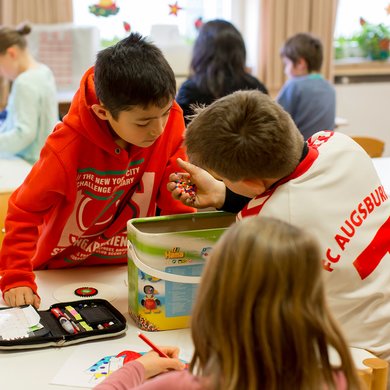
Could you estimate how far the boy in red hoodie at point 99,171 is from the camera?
1418 mm

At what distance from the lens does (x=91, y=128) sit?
148cm

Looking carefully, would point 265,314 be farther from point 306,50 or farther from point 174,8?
point 174,8

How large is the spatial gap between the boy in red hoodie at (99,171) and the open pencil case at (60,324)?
0.26 feet

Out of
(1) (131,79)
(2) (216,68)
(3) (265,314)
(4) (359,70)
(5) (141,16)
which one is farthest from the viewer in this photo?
(4) (359,70)

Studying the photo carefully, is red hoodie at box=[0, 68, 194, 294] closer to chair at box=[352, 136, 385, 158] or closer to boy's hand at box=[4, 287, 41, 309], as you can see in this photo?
boy's hand at box=[4, 287, 41, 309]

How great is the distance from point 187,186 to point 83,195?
10.8 inches

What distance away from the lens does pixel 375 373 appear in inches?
46.5

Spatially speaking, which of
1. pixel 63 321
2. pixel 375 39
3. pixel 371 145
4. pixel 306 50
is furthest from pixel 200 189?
pixel 375 39

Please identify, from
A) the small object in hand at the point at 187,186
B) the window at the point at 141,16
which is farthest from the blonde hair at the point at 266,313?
the window at the point at 141,16

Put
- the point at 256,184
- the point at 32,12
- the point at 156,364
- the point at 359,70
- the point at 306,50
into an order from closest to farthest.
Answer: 1. the point at 156,364
2. the point at 256,184
3. the point at 306,50
4. the point at 32,12
5. the point at 359,70

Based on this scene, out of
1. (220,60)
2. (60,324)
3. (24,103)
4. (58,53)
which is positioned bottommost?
(60,324)

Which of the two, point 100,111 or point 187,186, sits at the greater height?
point 100,111

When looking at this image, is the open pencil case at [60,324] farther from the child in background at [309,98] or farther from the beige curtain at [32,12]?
the beige curtain at [32,12]

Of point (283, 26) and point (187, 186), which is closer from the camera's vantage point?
point (187, 186)
